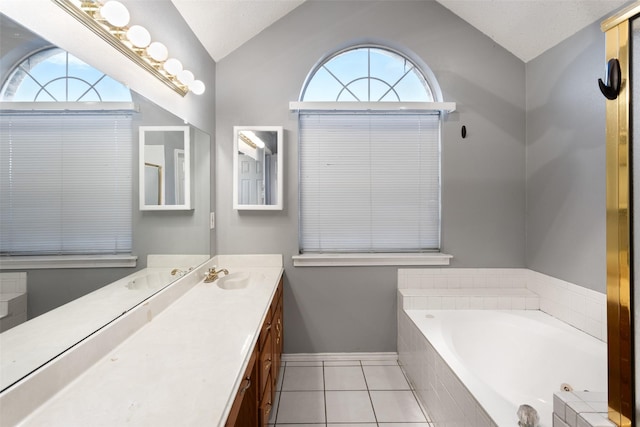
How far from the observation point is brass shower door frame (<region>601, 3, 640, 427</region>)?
0.72 m

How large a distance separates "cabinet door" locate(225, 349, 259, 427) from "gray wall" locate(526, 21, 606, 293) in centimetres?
210

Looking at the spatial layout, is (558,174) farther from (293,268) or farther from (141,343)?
(141,343)

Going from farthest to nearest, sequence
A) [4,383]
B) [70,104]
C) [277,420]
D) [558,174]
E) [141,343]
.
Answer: [558,174] → [277,420] → [141,343] → [70,104] → [4,383]

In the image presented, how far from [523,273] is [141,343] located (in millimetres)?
2719

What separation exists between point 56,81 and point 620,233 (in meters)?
1.64

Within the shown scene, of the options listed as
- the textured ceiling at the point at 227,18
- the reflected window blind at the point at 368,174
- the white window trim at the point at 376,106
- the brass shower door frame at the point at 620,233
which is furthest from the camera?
the reflected window blind at the point at 368,174

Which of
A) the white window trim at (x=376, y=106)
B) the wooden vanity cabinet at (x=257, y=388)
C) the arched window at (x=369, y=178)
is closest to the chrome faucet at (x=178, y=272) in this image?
the wooden vanity cabinet at (x=257, y=388)

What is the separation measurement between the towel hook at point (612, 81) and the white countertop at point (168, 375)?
128cm

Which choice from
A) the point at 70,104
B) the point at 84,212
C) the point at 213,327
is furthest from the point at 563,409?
the point at 70,104

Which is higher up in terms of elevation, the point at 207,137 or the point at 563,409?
the point at 207,137

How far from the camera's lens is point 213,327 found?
1.25m

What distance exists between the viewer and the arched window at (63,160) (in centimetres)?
77

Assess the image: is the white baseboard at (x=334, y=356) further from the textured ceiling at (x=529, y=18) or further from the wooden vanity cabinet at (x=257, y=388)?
the textured ceiling at (x=529, y=18)

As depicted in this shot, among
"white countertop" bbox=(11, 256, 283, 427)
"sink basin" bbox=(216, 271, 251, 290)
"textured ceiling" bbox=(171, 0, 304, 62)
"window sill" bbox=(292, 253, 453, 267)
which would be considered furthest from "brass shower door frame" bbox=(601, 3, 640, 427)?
"textured ceiling" bbox=(171, 0, 304, 62)
